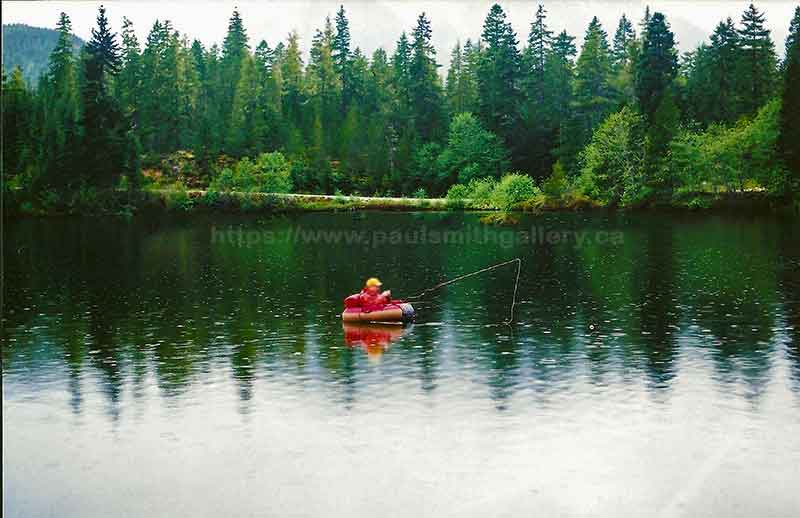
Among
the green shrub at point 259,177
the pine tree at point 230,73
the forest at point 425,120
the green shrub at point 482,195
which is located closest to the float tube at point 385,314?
the forest at point 425,120

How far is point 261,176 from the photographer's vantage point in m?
142

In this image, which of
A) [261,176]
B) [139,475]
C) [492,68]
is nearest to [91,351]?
[139,475]

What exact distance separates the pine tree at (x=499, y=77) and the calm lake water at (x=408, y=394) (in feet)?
328

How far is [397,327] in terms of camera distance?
42.8 metres

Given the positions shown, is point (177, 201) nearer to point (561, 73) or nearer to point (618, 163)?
point (618, 163)

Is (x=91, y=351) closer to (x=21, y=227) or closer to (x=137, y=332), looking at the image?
(x=137, y=332)

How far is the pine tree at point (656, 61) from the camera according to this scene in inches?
5822

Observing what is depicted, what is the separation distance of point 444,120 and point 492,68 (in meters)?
12.4

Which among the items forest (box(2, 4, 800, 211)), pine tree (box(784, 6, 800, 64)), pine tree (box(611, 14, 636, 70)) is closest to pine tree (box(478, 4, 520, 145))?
forest (box(2, 4, 800, 211))

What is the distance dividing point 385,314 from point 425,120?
13059cm

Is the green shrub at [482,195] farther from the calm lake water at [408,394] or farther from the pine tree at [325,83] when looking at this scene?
the calm lake water at [408,394]

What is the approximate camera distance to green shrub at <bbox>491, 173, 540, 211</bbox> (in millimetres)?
117625

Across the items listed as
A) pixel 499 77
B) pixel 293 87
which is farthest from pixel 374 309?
pixel 293 87

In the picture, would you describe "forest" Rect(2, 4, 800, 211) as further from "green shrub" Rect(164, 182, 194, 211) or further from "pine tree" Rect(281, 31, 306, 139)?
Result: "green shrub" Rect(164, 182, 194, 211)
